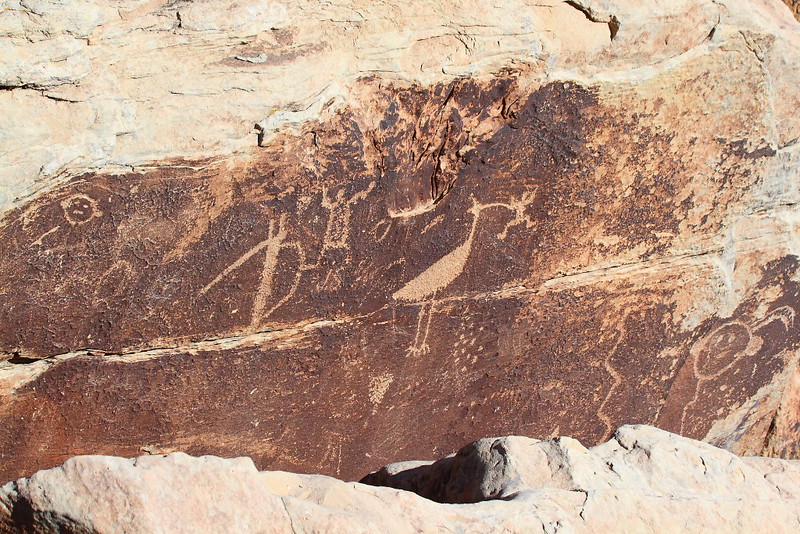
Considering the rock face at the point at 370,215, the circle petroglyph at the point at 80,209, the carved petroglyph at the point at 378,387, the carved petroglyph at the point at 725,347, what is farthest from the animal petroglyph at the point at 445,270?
the carved petroglyph at the point at 725,347

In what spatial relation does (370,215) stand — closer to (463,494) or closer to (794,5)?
(463,494)

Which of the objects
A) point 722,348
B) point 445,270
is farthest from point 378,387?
point 722,348

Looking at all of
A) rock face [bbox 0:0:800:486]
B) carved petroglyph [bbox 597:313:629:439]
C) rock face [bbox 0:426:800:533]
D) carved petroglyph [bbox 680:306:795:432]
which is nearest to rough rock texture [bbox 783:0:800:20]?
rock face [bbox 0:0:800:486]

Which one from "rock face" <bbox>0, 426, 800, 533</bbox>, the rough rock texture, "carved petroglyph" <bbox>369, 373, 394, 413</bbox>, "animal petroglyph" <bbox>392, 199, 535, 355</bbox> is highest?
the rough rock texture

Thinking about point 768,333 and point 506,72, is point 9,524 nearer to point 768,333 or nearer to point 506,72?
point 506,72

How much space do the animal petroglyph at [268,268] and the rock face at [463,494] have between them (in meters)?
0.45

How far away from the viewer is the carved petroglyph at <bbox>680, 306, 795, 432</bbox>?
2.68 m

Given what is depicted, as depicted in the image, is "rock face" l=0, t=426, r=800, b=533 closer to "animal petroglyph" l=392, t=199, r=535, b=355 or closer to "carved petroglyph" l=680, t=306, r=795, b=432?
"animal petroglyph" l=392, t=199, r=535, b=355

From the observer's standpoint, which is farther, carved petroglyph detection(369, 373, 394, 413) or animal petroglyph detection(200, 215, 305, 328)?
carved petroglyph detection(369, 373, 394, 413)

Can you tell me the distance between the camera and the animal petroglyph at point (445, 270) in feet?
6.96

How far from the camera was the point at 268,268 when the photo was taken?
1956mm

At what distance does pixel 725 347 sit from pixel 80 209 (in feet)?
6.88

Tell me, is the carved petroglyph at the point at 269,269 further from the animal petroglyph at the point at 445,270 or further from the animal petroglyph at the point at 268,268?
the animal petroglyph at the point at 445,270

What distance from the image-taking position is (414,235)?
81.3 inches
